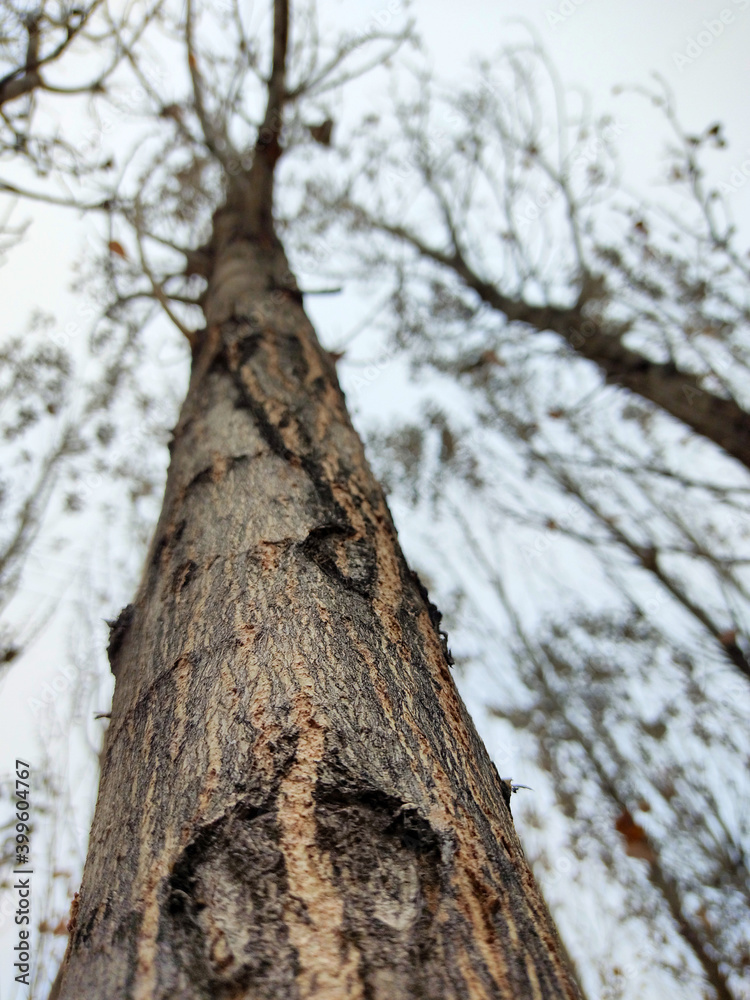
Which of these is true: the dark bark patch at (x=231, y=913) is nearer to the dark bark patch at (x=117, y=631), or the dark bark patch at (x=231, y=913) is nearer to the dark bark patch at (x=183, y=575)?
the dark bark patch at (x=183, y=575)

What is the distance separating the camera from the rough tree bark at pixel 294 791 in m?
0.58

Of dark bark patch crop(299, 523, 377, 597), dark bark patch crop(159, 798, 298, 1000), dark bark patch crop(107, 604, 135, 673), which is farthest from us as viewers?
dark bark patch crop(107, 604, 135, 673)

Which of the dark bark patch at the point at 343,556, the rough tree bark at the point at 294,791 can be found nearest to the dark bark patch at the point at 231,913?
the rough tree bark at the point at 294,791

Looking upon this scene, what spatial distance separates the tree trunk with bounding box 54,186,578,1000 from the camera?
1.91 feet

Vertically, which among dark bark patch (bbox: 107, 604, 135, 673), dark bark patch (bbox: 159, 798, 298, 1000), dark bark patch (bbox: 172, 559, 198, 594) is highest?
dark bark patch (bbox: 172, 559, 198, 594)

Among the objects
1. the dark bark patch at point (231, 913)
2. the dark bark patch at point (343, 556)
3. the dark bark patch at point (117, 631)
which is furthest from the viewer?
the dark bark patch at point (117, 631)

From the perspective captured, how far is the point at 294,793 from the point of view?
0.70 meters

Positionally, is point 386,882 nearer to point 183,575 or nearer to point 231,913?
point 231,913

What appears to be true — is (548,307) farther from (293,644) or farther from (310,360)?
(293,644)

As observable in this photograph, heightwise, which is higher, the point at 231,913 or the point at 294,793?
the point at 294,793

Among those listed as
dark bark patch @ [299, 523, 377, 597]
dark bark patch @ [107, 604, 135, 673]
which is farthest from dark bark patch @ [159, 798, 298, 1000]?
dark bark patch @ [107, 604, 135, 673]

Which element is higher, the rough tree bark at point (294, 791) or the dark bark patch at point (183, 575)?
the dark bark patch at point (183, 575)

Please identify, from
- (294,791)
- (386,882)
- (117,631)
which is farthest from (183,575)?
(386,882)

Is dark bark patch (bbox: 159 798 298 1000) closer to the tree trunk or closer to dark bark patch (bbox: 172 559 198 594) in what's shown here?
the tree trunk
